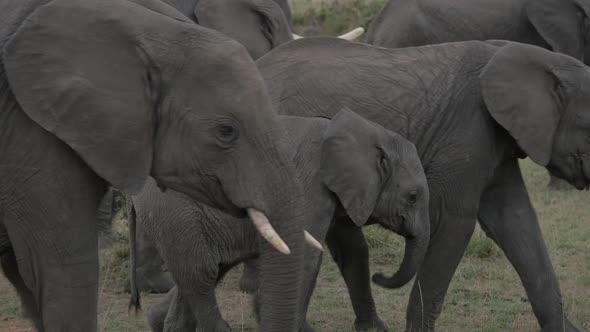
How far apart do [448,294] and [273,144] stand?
3.13m

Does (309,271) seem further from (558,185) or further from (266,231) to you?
(558,185)

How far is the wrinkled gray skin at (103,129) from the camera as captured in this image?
3318mm

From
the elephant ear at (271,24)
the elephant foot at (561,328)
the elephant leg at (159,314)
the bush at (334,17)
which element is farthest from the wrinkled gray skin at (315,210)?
the bush at (334,17)

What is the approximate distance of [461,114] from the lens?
543 centimetres

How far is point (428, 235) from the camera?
5082 millimetres

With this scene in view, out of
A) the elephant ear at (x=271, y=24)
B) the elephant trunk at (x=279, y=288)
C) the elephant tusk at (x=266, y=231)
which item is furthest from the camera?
the elephant ear at (x=271, y=24)

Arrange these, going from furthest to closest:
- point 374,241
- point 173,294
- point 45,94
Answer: point 374,241 < point 173,294 < point 45,94

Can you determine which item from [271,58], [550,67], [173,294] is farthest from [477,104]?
[173,294]

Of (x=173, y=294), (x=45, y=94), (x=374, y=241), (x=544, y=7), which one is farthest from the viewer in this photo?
(x=544, y=7)

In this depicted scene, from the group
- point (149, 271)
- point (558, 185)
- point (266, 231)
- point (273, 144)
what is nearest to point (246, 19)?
point (149, 271)

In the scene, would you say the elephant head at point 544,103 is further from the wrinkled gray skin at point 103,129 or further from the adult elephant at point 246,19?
the wrinkled gray skin at point 103,129

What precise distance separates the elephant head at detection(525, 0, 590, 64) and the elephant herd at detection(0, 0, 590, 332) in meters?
0.01

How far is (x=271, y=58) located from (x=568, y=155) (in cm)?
134

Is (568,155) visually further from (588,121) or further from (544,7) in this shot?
(544,7)
